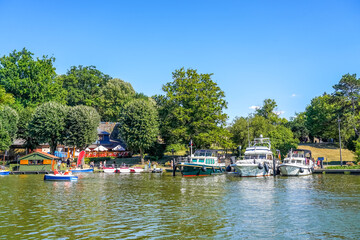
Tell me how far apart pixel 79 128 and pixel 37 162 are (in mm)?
12081

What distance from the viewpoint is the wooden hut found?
58750 mm

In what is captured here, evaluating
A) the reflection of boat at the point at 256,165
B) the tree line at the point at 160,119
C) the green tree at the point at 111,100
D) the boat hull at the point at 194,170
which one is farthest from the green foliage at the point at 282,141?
the green tree at the point at 111,100

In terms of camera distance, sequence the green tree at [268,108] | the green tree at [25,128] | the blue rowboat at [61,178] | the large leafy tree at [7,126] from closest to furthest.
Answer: the blue rowboat at [61,178]
the large leafy tree at [7,126]
the green tree at [25,128]
the green tree at [268,108]

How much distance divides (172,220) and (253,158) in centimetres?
3728

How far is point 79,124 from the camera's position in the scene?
68.6 m

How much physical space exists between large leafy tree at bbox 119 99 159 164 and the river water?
118 feet

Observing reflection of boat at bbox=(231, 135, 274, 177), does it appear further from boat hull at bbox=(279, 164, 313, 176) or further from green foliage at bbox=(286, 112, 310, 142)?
green foliage at bbox=(286, 112, 310, 142)

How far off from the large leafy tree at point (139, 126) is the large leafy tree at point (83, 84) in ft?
134

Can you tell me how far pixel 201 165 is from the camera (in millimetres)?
52906

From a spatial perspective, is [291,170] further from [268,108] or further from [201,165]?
[268,108]

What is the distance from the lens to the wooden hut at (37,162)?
5875 cm

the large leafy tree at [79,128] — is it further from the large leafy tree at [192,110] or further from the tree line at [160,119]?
the large leafy tree at [192,110]

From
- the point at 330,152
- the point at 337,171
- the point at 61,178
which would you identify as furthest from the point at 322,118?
the point at 61,178

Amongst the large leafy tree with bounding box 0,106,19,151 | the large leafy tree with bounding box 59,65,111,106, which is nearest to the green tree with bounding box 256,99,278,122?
the large leafy tree with bounding box 59,65,111,106
